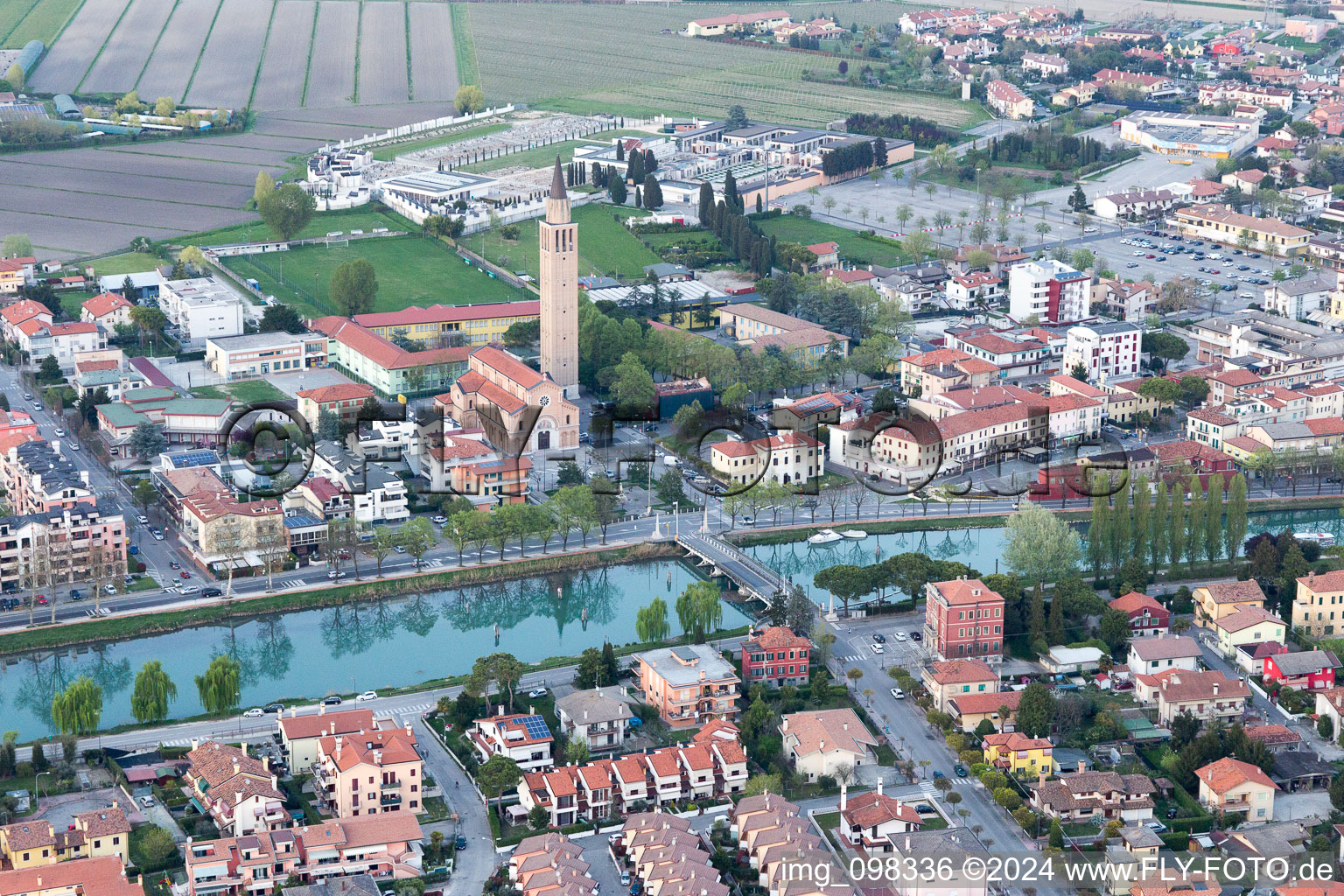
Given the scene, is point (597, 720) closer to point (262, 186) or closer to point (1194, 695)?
point (1194, 695)

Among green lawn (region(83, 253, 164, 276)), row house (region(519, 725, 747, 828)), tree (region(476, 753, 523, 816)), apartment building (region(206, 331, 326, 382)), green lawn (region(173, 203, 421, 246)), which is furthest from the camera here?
green lawn (region(173, 203, 421, 246))

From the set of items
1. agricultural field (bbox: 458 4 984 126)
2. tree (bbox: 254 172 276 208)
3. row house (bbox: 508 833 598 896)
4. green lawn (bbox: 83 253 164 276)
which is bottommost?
row house (bbox: 508 833 598 896)

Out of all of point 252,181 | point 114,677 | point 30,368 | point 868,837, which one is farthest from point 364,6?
point 868,837

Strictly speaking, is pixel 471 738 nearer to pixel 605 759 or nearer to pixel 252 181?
pixel 605 759

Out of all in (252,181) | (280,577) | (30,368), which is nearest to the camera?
(280,577)

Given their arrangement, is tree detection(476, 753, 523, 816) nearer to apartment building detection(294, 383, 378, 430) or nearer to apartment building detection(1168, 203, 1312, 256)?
apartment building detection(294, 383, 378, 430)

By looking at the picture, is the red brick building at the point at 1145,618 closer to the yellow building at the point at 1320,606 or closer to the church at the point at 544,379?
the yellow building at the point at 1320,606

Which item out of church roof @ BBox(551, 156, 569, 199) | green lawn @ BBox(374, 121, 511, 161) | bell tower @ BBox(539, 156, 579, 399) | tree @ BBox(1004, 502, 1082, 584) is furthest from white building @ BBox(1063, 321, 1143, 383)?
green lawn @ BBox(374, 121, 511, 161)
